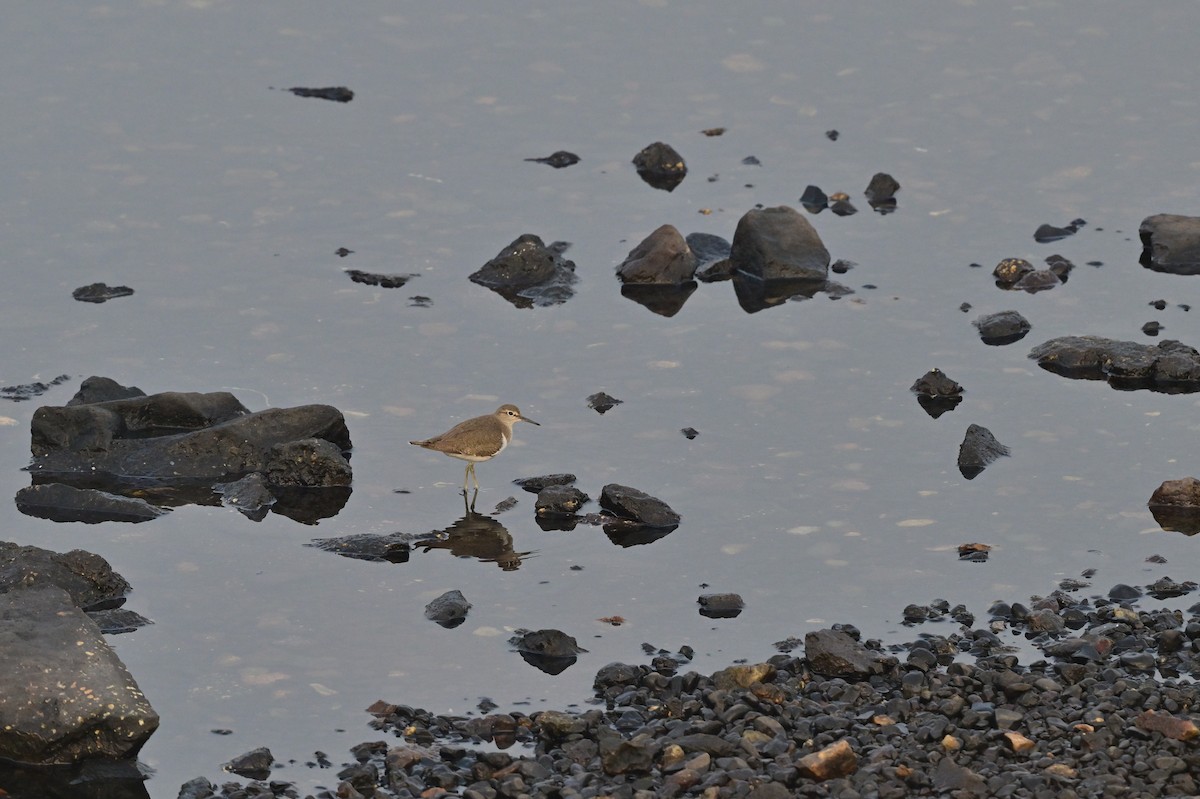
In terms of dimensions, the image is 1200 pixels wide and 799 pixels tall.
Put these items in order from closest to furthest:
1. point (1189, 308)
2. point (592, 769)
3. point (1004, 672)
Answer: point (592, 769), point (1004, 672), point (1189, 308)

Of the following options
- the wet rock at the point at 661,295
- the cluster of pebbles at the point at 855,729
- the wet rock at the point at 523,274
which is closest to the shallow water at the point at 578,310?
the wet rock at the point at 661,295

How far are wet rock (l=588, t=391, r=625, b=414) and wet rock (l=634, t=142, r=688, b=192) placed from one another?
27.3ft

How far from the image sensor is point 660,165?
3134 centimetres

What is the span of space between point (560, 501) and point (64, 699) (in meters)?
6.49

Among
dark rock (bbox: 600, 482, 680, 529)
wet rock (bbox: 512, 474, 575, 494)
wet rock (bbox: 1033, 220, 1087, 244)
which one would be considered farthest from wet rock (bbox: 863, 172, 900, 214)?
dark rock (bbox: 600, 482, 680, 529)

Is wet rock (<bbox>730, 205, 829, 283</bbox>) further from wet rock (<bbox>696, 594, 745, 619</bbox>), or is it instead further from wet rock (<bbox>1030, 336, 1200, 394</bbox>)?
wet rock (<bbox>696, 594, 745, 619</bbox>)

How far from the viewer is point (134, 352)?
80.8ft

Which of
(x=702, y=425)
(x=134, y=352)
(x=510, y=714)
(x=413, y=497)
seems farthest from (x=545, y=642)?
(x=134, y=352)

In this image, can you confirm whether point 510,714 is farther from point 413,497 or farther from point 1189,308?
point 1189,308

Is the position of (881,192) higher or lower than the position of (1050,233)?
higher

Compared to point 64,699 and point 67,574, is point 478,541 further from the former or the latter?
point 64,699

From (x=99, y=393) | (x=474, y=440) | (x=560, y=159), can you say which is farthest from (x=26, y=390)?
(x=560, y=159)

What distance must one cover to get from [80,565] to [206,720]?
2.69 metres

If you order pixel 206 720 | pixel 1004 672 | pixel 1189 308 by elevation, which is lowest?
pixel 206 720
